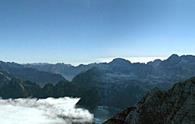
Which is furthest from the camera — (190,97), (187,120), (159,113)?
(159,113)

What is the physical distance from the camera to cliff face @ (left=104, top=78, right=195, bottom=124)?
213 feet

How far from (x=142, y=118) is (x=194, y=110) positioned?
1262 centimetres

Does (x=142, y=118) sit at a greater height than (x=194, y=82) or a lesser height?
lesser

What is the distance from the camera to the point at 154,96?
3009 inches

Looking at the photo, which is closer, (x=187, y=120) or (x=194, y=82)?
(x=187, y=120)

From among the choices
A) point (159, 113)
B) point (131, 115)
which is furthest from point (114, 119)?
point (159, 113)

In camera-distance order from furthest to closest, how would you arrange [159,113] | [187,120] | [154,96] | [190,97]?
[154,96] < [159,113] < [190,97] < [187,120]

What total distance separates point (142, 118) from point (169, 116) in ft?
21.8

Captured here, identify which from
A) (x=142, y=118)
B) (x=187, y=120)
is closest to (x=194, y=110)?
(x=187, y=120)

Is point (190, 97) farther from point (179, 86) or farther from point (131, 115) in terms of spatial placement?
point (131, 115)

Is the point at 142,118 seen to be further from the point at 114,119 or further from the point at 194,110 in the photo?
the point at 194,110

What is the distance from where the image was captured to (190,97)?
221ft

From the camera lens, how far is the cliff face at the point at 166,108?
64.9m

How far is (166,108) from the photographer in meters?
71.5
